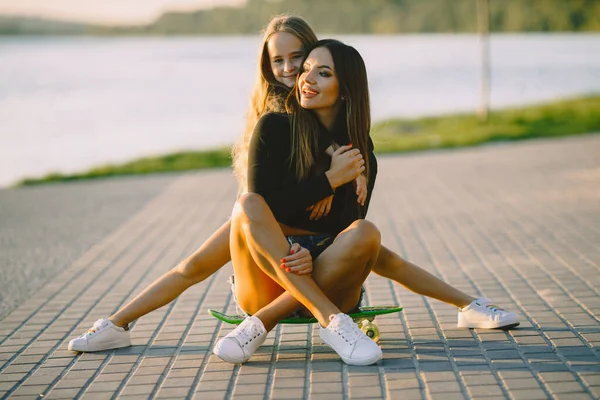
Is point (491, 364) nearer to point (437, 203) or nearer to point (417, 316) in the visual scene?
point (417, 316)

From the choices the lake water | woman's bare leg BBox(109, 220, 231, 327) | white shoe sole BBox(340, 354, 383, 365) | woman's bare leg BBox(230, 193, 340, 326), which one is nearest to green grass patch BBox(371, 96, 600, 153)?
the lake water

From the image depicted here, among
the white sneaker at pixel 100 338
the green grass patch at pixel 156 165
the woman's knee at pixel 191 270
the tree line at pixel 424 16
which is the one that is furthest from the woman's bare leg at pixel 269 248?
the tree line at pixel 424 16

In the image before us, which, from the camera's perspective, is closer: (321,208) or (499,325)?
(321,208)

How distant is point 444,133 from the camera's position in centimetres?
1905

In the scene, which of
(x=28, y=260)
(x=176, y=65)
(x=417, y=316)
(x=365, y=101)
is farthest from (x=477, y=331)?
(x=176, y=65)

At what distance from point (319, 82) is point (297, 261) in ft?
2.94

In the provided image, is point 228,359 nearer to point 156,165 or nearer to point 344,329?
point 344,329

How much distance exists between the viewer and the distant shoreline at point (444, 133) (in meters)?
15.6

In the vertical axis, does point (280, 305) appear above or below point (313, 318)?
above

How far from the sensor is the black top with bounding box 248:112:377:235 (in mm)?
4344

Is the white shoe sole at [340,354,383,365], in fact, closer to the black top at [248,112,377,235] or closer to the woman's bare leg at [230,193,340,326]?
the woman's bare leg at [230,193,340,326]

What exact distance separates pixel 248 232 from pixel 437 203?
231 inches

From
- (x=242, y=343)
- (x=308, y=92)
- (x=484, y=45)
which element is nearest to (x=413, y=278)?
(x=242, y=343)

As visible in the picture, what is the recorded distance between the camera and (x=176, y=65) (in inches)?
2347
